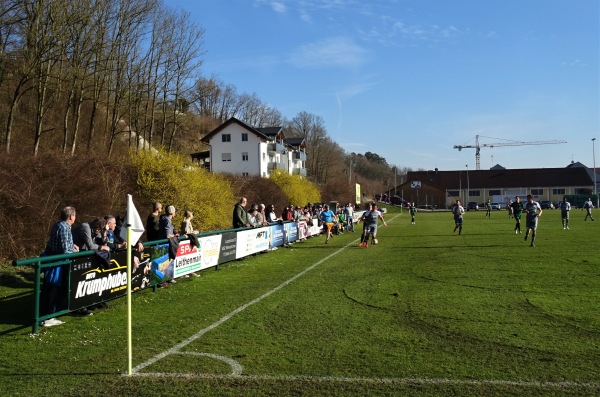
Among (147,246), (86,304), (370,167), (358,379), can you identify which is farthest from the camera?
(370,167)

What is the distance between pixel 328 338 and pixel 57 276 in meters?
4.36

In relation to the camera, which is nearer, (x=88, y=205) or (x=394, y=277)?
(x=394, y=277)

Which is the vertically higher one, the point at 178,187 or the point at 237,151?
the point at 237,151

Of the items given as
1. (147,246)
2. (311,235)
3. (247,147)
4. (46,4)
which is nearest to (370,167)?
(247,147)

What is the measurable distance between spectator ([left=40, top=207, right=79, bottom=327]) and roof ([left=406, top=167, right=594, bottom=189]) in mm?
113533

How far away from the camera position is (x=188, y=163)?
86.0 ft

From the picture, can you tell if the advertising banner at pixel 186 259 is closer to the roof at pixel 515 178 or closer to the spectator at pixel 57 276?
the spectator at pixel 57 276

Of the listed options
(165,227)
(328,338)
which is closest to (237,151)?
(165,227)

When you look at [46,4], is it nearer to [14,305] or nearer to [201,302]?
[14,305]

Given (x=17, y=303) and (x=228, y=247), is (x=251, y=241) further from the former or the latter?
(x=17, y=303)

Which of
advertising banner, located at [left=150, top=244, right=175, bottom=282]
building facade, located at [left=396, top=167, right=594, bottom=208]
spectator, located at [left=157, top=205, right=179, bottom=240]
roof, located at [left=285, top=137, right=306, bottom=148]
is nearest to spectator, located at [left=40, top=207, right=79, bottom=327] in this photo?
advertising banner, located at [left=150, top=244, right=175, bottom=282]

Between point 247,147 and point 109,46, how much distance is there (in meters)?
39.7

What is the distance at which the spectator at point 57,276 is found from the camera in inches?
308

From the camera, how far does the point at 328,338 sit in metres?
6.82
